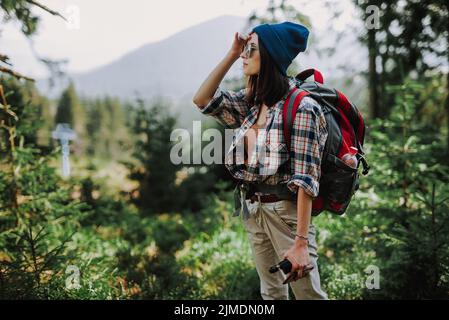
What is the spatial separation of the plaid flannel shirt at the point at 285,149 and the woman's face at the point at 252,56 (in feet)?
0.73

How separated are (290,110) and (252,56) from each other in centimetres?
40

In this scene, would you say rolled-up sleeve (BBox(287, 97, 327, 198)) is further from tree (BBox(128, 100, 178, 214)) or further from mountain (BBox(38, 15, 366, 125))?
tree (BBox(128, 100, 178, 214))

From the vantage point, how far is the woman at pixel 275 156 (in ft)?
7.07

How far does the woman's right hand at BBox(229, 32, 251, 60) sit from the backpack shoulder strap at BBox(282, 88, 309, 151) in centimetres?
44

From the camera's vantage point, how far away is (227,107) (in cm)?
263

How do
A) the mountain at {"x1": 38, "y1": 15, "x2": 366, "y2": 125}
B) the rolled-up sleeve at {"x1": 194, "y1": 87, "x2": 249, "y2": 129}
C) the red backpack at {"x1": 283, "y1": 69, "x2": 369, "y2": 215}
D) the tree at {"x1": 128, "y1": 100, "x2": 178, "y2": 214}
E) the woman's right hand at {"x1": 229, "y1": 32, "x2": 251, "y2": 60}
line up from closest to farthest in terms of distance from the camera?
the red backpack at {"x1": 283, "y1": 69, "x2": 369, "y2": 215} → the woman's right hand at {"x1": 229, "y1": 32, "x2": 251, "y2": 60} → the rolled-up sleeve at {"x1": 194, "y1": 87, "x2": 249, "y2": 129} → the mountain at {"x1": 38, "y1": 15, "x2": 366, "y2": 125} → the tree at {"x1": 128, "y1": 100, "x2": 178, "y2": 214}

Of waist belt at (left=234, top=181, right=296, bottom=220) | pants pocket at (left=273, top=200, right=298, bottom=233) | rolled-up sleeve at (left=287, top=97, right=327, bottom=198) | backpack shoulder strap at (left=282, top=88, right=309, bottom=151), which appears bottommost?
pants pocket at (left=273, top=200, right=298, bottom=233)

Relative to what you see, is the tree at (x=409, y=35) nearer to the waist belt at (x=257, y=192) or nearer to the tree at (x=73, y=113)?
the waist belt at (x=257, y=192)

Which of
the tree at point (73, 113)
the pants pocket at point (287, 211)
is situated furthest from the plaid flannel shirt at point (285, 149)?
the tree at point (73, 113)

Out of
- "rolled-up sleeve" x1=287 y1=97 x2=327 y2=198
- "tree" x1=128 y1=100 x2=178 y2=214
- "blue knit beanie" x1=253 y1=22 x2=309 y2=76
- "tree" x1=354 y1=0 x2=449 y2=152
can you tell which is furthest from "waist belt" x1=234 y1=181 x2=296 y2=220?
"tree" x1=128 y1=100 x2=178 y2=214

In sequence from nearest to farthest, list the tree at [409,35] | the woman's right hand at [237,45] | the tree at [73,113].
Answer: the woman's right hand at [237,45]
the tree at [409,35]
the tree at [73,113]

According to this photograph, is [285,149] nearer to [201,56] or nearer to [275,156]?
[275,156]

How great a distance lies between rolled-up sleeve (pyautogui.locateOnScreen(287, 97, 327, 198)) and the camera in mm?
2139
